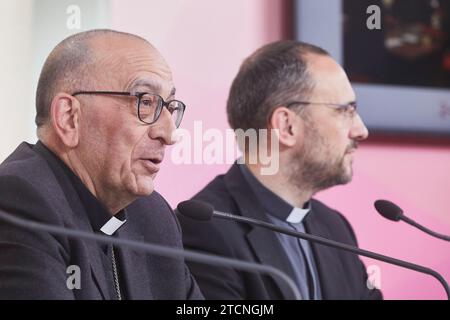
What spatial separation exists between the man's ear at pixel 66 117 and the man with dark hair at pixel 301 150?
45 centimetres

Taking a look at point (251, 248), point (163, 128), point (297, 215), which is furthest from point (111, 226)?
point (297, 215)

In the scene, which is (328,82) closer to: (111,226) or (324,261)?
(324,261)

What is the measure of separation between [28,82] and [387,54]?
3.22ft

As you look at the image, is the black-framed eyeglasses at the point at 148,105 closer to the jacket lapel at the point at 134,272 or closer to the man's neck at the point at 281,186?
the jacket lapel at the point at 134,272

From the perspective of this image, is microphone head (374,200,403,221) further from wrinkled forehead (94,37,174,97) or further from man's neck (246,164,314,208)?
wrinkled forehead (94,37,174,97)

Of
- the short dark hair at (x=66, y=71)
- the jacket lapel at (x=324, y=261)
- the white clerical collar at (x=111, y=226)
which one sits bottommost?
the jacket lapel at (x=324, y=261)

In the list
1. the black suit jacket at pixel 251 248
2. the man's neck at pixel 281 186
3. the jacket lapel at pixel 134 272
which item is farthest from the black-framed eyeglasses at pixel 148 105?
the man's neck at pixel 281 186

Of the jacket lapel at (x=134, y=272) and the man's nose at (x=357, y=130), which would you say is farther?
the man's nose at (x=357, y=130)

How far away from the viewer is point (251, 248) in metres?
1.88

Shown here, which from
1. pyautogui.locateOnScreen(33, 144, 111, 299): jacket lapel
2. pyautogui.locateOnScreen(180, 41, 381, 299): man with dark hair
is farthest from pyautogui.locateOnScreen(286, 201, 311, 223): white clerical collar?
pyautogui.locateOnScreen(33, 144, 111, 299): jacket lapel

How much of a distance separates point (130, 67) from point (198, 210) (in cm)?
29

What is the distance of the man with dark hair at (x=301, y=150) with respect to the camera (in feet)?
6.50

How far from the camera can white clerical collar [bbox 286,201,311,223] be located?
1.99 meters

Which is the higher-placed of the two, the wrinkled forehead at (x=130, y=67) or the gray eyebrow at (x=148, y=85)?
the wrinkled forehead at (x=130, y=67)
